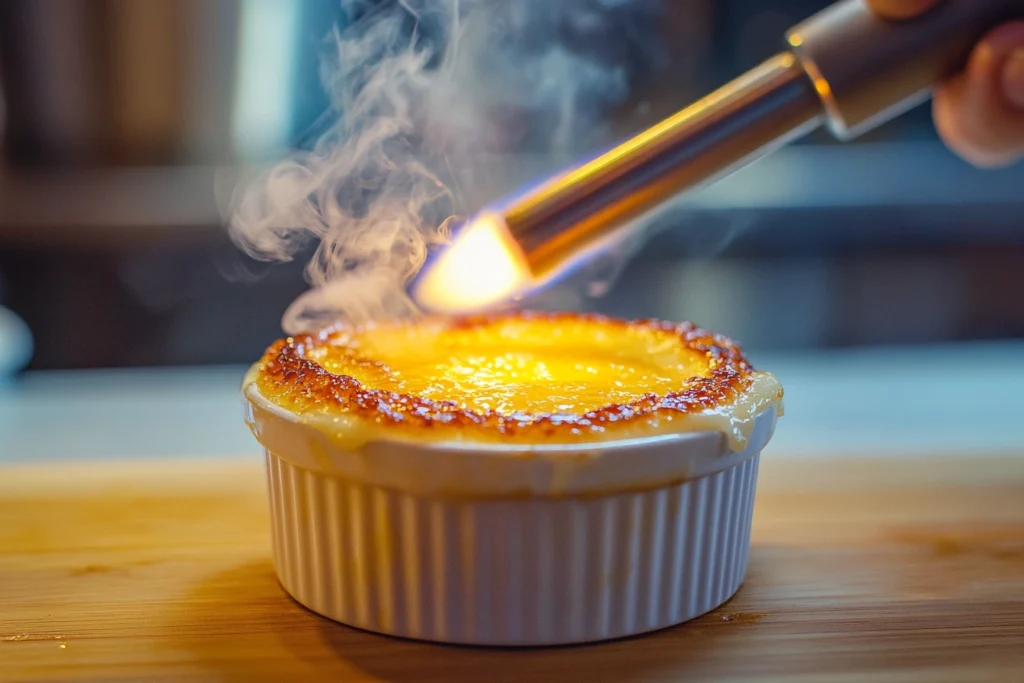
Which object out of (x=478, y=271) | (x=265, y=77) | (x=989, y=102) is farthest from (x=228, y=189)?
(x=989, y=102)

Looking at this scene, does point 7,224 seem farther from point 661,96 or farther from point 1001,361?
point 1001,361

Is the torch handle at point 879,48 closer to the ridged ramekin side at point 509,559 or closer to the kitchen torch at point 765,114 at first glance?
the kitchen torch at point 765,114

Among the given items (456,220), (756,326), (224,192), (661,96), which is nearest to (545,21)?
(456,220)

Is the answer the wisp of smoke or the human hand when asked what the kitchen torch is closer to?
the human hand

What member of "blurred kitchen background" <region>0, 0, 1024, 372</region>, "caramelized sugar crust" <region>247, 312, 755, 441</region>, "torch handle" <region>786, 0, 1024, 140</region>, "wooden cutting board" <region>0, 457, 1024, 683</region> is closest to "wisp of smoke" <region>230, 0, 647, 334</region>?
"caramelized sugar crust" <region>247, 312, 755, 441</region>

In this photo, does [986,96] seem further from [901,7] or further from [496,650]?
[496,650]

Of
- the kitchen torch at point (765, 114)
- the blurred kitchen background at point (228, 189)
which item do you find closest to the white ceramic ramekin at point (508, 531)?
the kitchen torch at point (765, 114)
